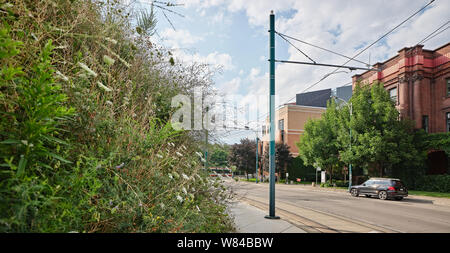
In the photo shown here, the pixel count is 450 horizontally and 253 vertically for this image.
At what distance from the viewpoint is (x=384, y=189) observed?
59.8 feet

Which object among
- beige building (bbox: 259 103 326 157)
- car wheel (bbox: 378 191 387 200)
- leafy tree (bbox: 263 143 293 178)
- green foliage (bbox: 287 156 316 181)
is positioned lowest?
green foliage (bbox: 287 156 316 181)

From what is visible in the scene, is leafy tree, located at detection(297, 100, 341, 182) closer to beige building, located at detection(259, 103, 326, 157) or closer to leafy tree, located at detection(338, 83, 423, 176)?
leafy tree, located at detection(338, 83, 423, 176)

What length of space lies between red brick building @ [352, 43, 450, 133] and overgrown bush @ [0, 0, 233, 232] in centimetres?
2670

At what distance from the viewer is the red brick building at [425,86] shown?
24.5 m

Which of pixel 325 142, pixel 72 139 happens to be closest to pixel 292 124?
pixel 325 142

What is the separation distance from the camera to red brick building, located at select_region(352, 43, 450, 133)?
24.5m

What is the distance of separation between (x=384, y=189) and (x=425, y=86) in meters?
13.5

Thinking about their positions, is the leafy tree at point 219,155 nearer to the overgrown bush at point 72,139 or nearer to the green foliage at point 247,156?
the overgrown bush at point 72,139

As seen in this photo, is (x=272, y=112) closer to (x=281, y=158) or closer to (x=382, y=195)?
(x=382, y=195)

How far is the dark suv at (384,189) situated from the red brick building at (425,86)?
33.2 feet

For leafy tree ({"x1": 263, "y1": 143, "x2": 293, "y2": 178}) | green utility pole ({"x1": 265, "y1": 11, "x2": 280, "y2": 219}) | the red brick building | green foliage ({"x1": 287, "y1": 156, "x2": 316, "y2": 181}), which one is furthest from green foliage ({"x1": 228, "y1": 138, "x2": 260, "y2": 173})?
green utility pole ({"x1": 265, "y1": 11, "x2": 280, "y2": 219})

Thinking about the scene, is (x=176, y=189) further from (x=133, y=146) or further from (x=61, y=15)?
(x=61, y=15)

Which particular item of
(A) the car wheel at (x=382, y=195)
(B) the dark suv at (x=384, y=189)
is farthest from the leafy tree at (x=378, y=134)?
(A) the car wheel at (x=382, y=195)
